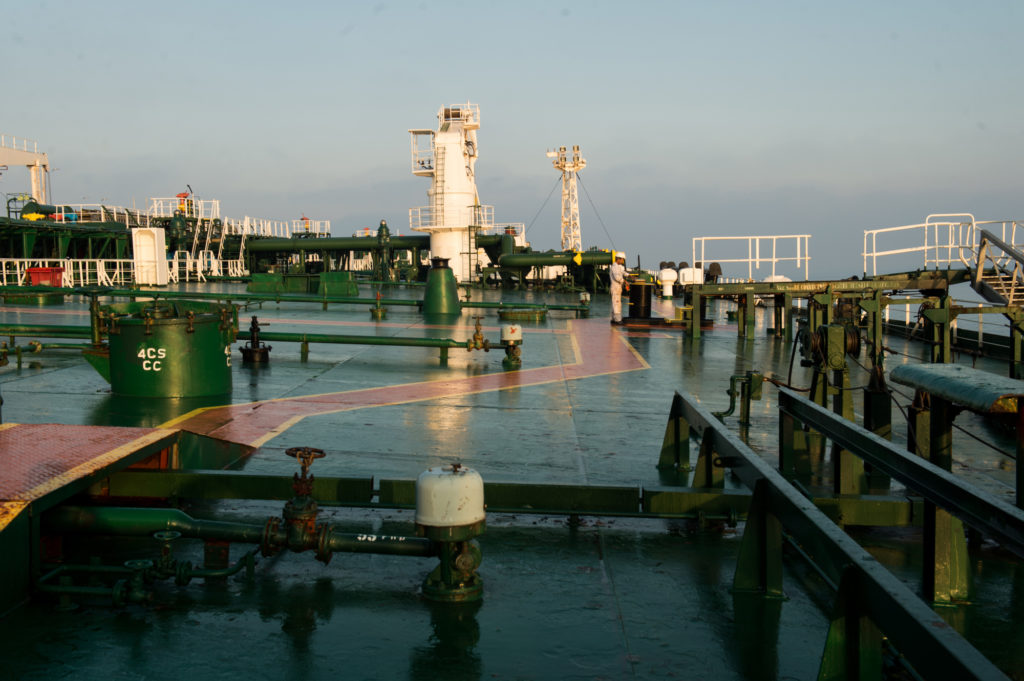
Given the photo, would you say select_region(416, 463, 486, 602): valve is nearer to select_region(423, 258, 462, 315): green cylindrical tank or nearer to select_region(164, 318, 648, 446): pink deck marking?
select_region(164, 318, 648, 446): pink deck marking

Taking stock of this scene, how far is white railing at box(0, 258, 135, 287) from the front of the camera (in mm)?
31852

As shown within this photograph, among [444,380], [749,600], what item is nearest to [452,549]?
[749,600]

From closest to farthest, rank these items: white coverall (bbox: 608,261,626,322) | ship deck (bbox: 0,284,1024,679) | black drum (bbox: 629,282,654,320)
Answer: ship deck (bbox: 0,284,1024,679), white coverall (bbox: 608,261,626,322), black drum (bbox: 629,282,654,320)

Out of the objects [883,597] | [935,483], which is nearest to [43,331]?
[935,483]

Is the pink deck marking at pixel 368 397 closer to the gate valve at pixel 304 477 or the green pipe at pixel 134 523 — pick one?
the green pipe at pixel 134 523

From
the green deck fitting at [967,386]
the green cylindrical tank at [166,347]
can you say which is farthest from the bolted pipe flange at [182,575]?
the green cylindrical tank at [166,347]

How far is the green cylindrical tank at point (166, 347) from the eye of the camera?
30.6 feet

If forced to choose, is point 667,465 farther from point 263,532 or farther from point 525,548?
point 263,532

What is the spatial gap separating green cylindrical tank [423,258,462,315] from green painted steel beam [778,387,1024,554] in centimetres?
1919

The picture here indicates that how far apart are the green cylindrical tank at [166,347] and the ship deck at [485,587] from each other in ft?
0.66

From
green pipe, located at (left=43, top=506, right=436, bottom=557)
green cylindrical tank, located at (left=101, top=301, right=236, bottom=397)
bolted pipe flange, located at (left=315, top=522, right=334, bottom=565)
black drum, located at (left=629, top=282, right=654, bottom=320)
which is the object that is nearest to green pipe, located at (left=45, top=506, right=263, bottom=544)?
green pipe, located at (left=43, top=506, right=436, bottom=557)

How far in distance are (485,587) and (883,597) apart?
7.54 feet

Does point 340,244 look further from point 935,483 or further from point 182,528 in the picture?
point 935,483

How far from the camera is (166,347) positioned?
9.54 metres
